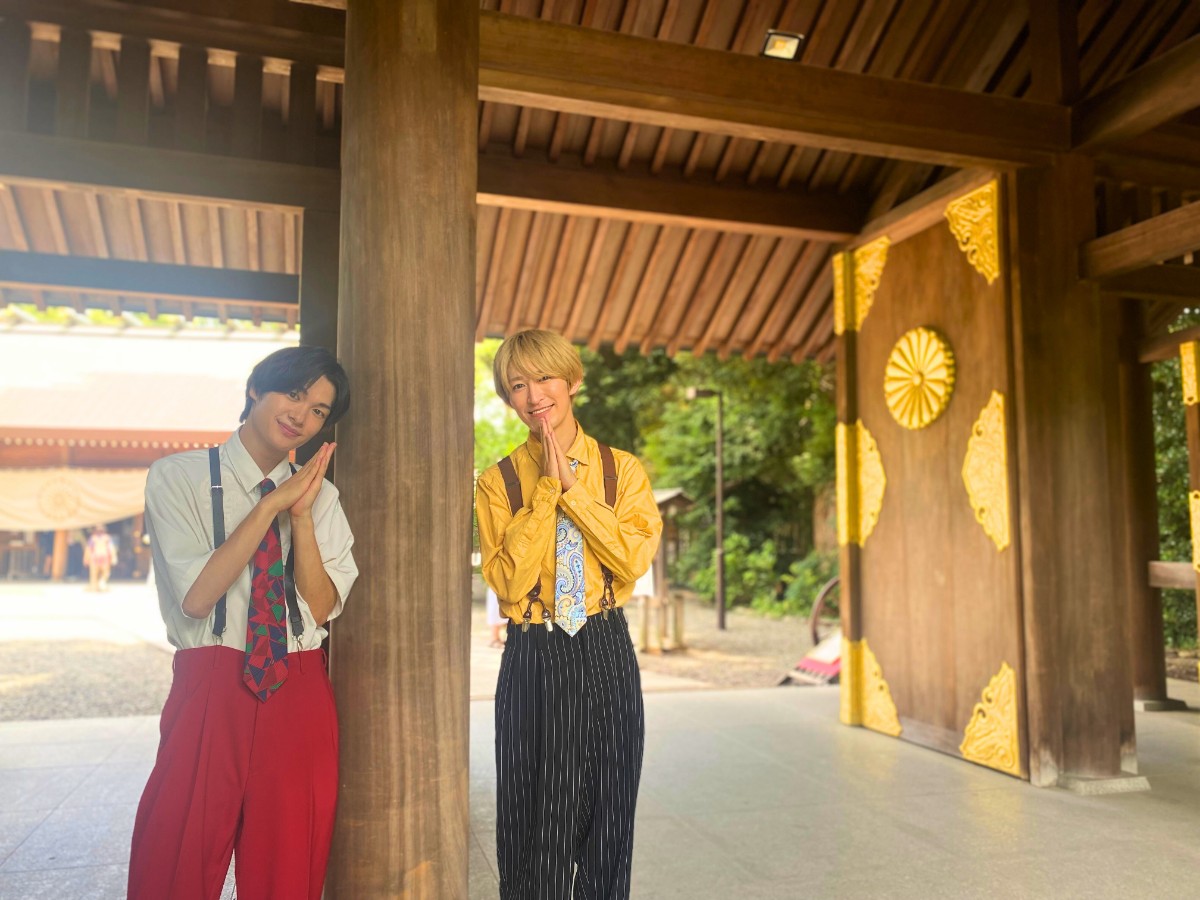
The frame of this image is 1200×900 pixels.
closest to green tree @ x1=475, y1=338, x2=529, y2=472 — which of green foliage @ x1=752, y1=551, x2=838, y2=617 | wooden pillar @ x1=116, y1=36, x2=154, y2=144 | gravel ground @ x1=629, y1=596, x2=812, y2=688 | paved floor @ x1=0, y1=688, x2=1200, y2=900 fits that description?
gravel ground @ x1=629, y1=596, x2=812, y2=688

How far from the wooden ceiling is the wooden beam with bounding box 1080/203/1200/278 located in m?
0.49

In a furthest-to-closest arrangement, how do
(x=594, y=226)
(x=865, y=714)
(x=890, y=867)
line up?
(x=594, y=226) → (x=865, y=714) → (x=890, y=867)

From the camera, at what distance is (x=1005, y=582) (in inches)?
152

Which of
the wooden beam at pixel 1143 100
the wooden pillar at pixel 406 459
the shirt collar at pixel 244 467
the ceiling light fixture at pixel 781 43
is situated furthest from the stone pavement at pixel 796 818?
the ceiling light fixture at pixel 781 43

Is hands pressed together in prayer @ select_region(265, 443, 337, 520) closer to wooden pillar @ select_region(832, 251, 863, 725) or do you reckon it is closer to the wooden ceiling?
the wooden ceiling

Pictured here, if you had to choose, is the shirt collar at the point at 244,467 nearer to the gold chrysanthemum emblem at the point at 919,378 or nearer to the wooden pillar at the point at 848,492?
the gold chrysanthemum emblem at the point at 919,378

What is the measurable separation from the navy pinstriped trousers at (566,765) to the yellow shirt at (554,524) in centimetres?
10

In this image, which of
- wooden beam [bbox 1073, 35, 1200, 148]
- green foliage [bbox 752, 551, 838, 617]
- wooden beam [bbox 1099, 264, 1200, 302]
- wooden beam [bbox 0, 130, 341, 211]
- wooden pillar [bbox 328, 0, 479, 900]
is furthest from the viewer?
green foliage [bbox 752, 551, 838, 617]

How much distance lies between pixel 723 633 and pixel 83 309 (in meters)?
8.80

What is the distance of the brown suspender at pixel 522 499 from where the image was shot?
178 centimetres

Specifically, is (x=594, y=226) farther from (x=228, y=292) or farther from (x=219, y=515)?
(x=219, y=515)

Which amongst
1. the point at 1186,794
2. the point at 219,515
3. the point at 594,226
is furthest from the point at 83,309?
the point at 1186,794

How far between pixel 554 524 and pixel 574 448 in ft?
0.64

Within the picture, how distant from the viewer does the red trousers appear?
4.63 ft
